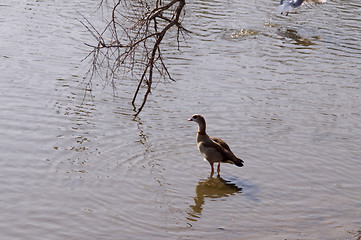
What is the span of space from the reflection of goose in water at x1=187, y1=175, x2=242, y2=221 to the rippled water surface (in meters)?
0.02

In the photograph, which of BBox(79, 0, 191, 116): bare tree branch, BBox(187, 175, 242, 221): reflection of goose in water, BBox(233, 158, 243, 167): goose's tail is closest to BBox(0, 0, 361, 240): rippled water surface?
BBox(187, 175, 242, 221): reflection of goose in water

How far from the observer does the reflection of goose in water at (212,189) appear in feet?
32.5

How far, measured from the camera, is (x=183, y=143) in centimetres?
1209

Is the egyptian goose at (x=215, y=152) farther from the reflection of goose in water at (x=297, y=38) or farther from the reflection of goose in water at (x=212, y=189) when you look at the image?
the reflection of goose in water at (x=297, y=38)

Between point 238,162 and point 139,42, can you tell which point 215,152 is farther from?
point 139,42

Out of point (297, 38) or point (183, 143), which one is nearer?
point (183, 143)

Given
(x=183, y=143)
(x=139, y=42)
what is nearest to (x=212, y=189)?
(x=183, y=143)

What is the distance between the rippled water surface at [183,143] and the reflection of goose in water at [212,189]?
0.02m

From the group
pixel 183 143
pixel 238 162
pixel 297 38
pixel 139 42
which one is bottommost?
pixel 183 143

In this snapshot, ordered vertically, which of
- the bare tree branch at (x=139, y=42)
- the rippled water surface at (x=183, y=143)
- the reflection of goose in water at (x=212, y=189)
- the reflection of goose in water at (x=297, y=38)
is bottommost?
the reflection of goose in water at (x=212, y=189)

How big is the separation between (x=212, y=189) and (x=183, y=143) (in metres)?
1.85

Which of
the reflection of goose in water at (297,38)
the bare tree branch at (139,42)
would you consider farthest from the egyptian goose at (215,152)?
the reflection of goose in water at (297,38)

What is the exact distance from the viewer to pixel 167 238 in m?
8.58

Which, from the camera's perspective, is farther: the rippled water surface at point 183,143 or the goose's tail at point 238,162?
the goose's tail at point 238,162
